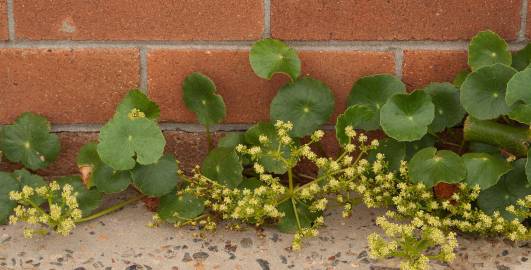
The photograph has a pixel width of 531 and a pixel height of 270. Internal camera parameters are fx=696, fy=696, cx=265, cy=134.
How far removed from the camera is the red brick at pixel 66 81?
1266mm

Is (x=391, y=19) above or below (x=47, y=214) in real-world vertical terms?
above

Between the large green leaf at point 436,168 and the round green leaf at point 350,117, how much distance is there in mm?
113

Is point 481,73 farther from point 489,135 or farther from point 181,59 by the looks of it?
point 181,59

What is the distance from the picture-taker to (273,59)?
48.0 inches

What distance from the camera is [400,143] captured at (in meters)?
1.21

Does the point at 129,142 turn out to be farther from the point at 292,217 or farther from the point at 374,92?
the point at 374,92

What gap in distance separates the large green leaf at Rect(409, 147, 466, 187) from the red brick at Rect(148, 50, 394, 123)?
0.73 ft

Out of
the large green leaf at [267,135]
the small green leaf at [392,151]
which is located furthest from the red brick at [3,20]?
the small green leaf at [392,151]

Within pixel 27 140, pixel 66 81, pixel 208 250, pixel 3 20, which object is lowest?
pixel 208 250

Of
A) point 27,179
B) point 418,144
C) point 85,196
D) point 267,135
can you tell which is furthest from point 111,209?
point 418,144

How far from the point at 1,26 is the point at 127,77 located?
0.24 meters

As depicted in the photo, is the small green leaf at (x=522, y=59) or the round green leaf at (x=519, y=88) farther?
the small green leaf at (x=522, y=59)

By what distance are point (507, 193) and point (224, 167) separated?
47cm

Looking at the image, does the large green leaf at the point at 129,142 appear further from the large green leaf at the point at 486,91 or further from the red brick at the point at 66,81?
the large green leaf at the point at 486,91
